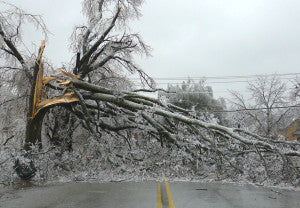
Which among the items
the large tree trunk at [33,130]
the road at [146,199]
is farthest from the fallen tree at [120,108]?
the road at [146,199]

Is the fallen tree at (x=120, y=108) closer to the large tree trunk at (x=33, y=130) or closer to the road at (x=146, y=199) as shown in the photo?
the large tree trunk at (x=33, y=130)

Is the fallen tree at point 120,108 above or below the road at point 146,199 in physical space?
above

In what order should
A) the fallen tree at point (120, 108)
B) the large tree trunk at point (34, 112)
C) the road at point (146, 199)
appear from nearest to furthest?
1. the road at point (146, 199)
2. the fallen tree at point (120, 108)
3. the large tree trunk at point (34, 112)

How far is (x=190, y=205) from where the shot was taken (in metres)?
5.59

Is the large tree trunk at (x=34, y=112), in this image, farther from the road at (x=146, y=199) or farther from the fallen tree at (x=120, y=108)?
the road at (x=146, y=199)

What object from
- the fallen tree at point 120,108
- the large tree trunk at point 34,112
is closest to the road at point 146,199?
the fallen tree at point 120,108

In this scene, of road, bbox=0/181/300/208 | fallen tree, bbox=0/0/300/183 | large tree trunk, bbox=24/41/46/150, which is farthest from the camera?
large tree trunk, bbox=24/41/46/150

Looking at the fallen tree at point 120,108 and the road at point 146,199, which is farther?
the fallen tree at point 120,108

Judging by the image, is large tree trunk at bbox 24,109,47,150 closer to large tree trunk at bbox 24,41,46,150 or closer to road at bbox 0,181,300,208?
large tree trunk at bbox 24,41,46,150

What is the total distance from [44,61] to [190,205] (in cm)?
850

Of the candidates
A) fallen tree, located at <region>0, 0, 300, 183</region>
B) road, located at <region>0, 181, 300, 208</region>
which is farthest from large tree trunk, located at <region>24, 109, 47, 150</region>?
road, located at <region>0, 181, 300, 208</region>

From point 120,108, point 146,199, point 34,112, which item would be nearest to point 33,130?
point 34,112

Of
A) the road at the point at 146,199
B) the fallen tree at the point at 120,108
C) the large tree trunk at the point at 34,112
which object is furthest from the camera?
the large tree trunk at the point at 34,112

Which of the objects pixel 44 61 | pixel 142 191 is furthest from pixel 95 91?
pixel 142 191
